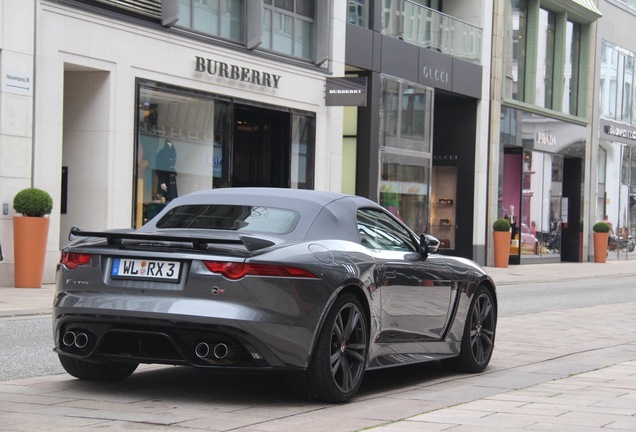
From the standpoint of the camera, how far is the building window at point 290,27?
2547 centimetres

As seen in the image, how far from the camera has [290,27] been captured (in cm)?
2639

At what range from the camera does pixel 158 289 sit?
22.8 ft

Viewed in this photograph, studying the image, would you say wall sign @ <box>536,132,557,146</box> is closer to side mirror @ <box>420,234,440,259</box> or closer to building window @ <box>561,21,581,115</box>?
building window @ <box>561,21,581,115</box>

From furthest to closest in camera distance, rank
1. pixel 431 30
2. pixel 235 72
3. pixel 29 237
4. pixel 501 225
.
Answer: pixel 501 225, pixel 431 30, pixel 235 72, pixel 29 237

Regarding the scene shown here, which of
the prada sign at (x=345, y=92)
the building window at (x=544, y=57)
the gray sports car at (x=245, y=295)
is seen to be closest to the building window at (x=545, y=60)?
the building window at (x=544, y=57)

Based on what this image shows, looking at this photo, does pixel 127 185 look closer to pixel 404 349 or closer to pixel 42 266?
pixel 42 266

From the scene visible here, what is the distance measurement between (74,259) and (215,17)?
17086 millimetres

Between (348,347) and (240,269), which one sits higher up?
(240,269)

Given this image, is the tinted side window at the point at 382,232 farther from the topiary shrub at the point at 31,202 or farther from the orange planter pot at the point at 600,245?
the orange planter pot at the point at 600,245

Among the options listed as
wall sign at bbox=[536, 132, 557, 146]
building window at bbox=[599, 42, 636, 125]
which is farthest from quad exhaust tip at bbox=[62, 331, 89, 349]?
building window at bbox=[599, 42, 636, 125]

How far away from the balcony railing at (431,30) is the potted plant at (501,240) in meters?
4.83

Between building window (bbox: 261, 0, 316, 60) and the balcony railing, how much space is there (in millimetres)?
3180

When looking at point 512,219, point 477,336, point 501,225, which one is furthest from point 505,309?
point 512,219

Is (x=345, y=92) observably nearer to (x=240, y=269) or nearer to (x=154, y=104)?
→ (x=154, y=104)
